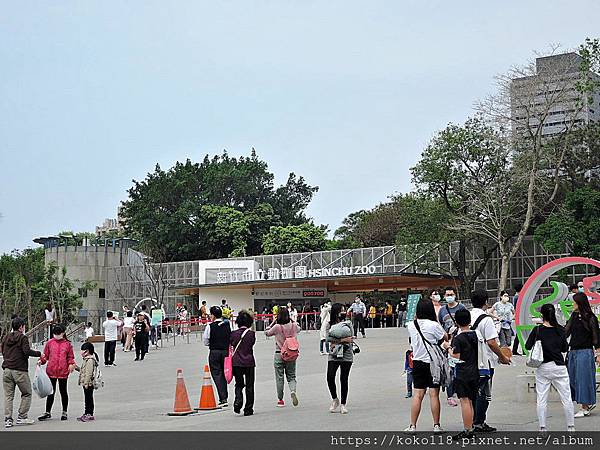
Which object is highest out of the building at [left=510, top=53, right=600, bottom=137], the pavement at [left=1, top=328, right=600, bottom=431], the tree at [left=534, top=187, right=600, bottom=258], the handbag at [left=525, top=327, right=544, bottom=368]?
the building at [left=510, top=53, right=600, bottom=137]

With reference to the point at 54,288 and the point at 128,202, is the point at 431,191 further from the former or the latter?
the point at 128,202

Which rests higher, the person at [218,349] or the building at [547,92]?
the building at [547,92]

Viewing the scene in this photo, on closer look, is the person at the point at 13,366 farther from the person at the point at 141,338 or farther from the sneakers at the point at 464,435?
the person at the point at 141,338

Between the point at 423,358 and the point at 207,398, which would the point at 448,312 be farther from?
the point at 207,398

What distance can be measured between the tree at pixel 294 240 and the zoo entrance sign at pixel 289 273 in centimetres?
1214

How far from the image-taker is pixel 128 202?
80250 millimetres

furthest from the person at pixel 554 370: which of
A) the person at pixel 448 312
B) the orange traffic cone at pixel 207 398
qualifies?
the orange traffic cone at pixel 207 398

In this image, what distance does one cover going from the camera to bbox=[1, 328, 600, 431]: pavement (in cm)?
1175

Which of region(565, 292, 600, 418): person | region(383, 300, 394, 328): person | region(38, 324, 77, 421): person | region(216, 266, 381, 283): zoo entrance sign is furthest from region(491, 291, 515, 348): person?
region(216, 266, 381, 283): zoo entrance sign

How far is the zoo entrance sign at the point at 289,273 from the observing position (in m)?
51.7

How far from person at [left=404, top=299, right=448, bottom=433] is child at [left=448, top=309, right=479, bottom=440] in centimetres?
40

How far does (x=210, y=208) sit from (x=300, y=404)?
59915 millimetres

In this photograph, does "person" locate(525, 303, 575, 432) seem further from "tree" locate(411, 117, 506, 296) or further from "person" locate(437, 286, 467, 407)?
"tree" locate(411, 117, 506, 296)

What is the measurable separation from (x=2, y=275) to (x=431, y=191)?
32318mm
